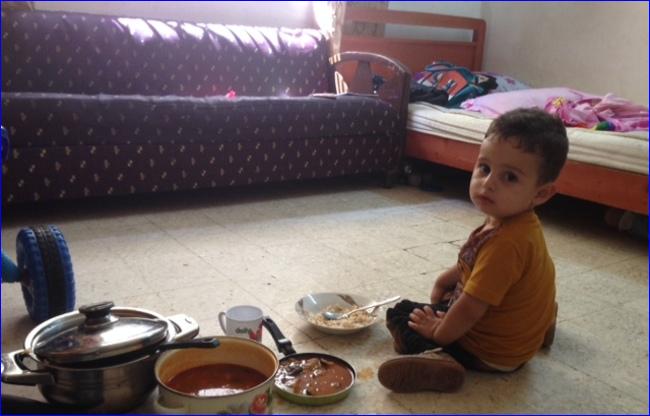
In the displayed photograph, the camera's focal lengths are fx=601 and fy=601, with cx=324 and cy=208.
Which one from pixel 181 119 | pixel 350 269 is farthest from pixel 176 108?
pixel 350 269

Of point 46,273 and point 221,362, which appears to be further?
point 46,273

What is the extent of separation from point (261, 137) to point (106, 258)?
994 millimetres

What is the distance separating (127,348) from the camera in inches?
41.4

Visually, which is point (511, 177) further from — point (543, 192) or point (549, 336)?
point (549, 336)

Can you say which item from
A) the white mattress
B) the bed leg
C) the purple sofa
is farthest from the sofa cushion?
the white mattress

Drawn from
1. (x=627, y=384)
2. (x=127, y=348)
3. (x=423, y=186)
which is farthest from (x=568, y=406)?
(x=423, y=186)

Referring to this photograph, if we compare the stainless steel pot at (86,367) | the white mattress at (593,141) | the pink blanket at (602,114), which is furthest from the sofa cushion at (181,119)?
the stainless steel pot at (86,367)

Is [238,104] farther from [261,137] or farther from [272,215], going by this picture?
[272,215]

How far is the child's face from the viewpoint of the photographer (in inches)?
47.3

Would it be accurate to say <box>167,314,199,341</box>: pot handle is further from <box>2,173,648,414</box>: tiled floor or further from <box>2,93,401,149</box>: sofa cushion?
<box>2,93,401,149</box>: sofa cushion

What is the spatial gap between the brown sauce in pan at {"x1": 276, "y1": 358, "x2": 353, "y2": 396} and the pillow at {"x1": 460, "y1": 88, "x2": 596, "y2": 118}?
2.04m

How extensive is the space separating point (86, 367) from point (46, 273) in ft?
1.48

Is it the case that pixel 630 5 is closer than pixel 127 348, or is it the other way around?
pixel 127 348

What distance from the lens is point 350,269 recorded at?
1.95 metres
